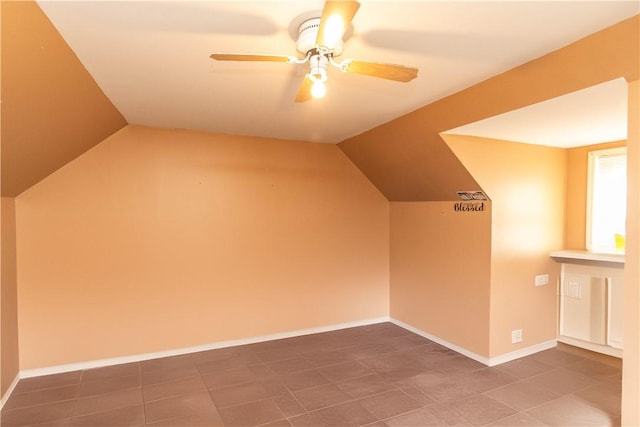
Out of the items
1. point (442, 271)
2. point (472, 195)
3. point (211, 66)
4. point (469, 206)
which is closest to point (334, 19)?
point (211, 66)

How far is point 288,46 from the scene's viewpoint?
1984 mm

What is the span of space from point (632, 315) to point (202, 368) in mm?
3441

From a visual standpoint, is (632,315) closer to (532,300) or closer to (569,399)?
(569,399)

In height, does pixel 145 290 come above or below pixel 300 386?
above

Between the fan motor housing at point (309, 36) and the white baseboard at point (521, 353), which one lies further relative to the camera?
the white baseboard at point (521, 353)

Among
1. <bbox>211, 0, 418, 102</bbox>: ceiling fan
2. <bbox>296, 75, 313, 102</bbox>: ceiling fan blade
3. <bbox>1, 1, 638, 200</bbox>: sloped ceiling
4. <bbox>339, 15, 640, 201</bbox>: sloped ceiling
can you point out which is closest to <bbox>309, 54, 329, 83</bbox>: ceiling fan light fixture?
<bbox>211, 0, 418, 102</bbox>: ceiling fan

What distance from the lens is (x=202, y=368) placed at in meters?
3.43

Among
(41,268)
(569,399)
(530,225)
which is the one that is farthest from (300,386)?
(530,225)

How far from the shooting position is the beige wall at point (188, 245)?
3.30 metres

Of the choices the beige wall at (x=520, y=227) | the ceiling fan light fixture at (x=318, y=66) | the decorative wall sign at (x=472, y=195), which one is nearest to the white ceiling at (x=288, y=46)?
the ceiling fan light fixture at (x=318, y=66)

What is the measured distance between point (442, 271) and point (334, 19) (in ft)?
11.0

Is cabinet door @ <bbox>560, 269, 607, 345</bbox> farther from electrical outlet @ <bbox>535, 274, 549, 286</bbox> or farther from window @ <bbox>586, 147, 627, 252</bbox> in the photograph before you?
window @ <bbox>586, 147, 627, 252</bbox>

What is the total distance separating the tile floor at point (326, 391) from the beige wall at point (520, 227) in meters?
0.40

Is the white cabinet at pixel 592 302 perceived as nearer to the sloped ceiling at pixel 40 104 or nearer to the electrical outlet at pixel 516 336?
the electrical outlet at pixel 516 336
